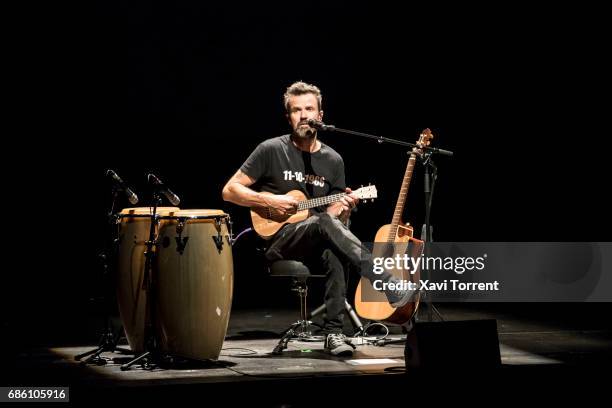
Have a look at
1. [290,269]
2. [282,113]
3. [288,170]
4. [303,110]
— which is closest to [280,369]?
[290,269]

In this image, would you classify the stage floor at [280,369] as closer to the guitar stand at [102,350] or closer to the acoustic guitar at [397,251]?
the guitar stand at [102,350]

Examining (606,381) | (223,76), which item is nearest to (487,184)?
(223,76)

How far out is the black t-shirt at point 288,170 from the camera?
4949mm

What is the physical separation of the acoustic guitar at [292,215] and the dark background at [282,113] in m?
1.35

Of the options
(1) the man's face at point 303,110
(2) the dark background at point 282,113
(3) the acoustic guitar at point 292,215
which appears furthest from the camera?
(2) the dark background at point 282,113

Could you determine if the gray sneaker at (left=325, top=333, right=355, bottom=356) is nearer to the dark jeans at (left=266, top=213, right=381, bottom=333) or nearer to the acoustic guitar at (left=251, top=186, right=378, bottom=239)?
the dark jeans at (left=266, top=213, right=381, bottom=333)

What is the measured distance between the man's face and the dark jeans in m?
0.56

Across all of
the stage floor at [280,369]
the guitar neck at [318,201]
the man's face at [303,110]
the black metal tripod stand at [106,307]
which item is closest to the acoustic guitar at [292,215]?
the guitar neck at [318,201]

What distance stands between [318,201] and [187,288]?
3.40 feet

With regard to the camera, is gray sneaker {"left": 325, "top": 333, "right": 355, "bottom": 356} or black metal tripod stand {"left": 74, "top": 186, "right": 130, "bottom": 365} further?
gray sneaker {"left": 325, "top": 333, "right": 355, "bottom": 356}

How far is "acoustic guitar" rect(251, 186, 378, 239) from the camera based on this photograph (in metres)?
4.77

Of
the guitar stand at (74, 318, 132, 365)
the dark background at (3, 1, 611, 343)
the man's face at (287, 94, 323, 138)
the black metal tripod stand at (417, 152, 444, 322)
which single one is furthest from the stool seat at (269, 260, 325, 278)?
the dark background at (3, 1, 611, 343)

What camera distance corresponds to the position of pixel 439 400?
351 centimetres

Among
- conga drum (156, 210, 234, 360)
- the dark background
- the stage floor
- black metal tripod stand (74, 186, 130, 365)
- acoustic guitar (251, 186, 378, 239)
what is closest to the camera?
the stage floor
